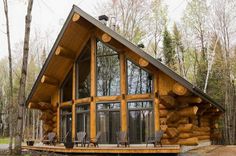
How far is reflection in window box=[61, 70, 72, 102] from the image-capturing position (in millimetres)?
14264

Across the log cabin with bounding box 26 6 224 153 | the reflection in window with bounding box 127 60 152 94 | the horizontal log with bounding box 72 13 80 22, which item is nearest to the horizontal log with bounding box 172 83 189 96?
the log cabin with bounding box 26 6 224 153

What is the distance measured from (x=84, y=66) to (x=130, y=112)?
3.13 m

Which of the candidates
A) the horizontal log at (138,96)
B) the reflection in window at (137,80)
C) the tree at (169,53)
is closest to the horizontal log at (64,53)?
the reflection in window at (137,80)

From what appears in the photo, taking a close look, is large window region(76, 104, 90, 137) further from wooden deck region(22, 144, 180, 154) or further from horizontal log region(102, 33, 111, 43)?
horizontal log region(102, 33, 111, 43)

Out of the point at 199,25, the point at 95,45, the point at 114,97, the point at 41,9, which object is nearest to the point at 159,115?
the point at 114,97

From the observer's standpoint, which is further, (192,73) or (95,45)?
(192,73)

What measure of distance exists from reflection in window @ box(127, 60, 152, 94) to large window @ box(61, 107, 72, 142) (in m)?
3.34

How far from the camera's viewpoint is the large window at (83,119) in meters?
12.8

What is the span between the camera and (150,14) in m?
23.4

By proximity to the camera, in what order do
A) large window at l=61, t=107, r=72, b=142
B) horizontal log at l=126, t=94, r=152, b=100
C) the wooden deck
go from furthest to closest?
large window at l=61, t=107, r=72, b=142
horizontal log at l=126, t=94, r=152, b=100
the wooden deck

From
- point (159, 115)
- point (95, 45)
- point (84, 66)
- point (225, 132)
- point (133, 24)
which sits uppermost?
point (133, 24)

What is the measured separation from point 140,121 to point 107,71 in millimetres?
2600

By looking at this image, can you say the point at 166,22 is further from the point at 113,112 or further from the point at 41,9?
the point at 41,9

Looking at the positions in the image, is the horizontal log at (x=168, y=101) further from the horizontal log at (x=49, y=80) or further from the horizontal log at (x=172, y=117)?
the horizontal log at (x=49, y=80)
